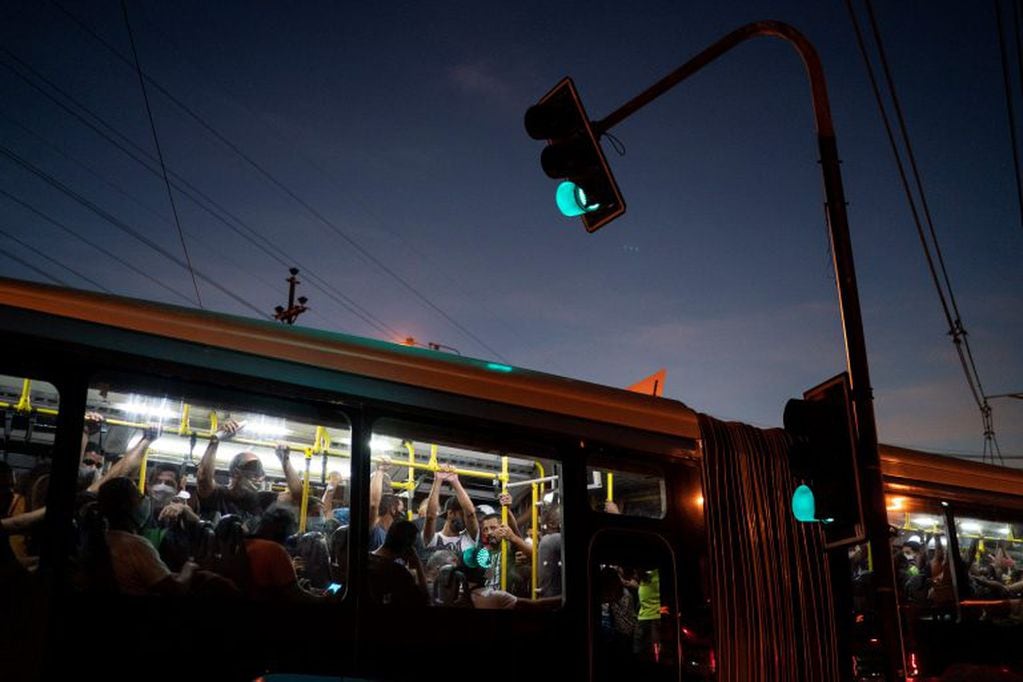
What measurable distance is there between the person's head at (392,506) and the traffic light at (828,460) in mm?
2589

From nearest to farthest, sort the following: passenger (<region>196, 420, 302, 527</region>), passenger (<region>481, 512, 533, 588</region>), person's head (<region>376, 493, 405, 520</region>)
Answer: passenger (<region>196, 420, 302, 527</region>) < person's head (<region>376, 493, 405, 520</region>) < passenger (<region>481, 512, 533, 588</region>)

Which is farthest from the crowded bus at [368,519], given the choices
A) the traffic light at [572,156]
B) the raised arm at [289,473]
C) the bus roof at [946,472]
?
the traffic light at [572,156]

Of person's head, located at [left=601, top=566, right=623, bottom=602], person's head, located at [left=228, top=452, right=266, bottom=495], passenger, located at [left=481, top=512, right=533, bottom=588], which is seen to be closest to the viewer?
person's head, located at [left=228, top=452, right=266, bottom=495]

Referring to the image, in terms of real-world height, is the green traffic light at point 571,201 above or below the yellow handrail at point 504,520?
above

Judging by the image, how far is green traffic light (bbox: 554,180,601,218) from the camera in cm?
709

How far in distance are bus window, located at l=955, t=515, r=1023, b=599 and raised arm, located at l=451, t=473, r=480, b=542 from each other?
178 inches

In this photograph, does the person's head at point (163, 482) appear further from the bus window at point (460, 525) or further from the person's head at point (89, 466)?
the bus window at point (460, 525)

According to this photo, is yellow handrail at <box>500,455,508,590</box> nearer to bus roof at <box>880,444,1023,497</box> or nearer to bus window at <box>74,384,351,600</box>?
bus window at <box>74,384,351,600</box>

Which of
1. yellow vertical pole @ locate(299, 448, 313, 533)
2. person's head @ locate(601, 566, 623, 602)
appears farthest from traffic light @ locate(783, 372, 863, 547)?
yellow vertical pole @ locate(299, 448, 313, 533)

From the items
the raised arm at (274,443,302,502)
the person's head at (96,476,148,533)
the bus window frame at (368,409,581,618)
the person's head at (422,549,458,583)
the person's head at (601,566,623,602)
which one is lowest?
the person's head at (601,566,623,602)

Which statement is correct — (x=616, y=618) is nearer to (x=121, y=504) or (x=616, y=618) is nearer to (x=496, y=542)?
(x=496, y=542)

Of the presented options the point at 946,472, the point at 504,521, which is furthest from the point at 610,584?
the point at 946,472

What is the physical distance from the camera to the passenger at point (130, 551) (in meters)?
4.61

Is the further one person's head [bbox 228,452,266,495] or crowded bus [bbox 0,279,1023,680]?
person's head [bbox 228,452,266,495]
